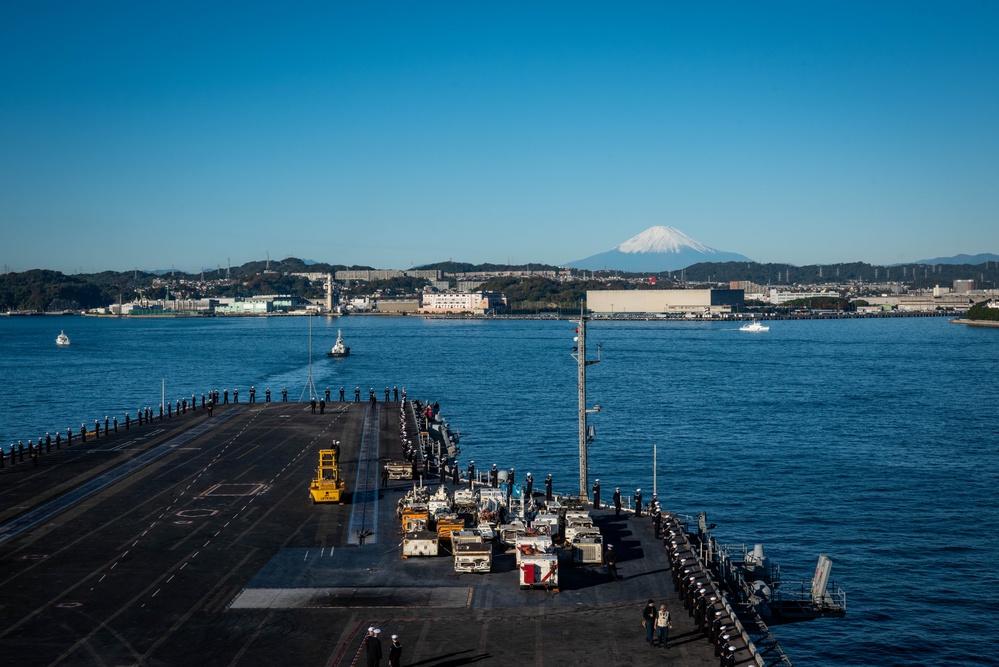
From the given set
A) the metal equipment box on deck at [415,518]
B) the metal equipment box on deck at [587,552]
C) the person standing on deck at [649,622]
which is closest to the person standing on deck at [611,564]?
the metal equipment box on deck at [587,552]

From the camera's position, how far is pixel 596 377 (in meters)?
Result: 144

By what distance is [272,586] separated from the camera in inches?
1209

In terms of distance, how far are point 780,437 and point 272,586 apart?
203ft

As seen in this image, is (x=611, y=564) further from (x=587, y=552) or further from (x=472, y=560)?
(x=472, y=560)

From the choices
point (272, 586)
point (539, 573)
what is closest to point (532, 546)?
point (539, 573)

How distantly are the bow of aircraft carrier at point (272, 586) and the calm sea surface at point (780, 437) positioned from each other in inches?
497

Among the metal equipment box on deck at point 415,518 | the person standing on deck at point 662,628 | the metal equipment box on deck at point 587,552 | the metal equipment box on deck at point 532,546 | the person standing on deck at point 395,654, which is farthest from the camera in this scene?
the metal equipment box on deck at point 415,518

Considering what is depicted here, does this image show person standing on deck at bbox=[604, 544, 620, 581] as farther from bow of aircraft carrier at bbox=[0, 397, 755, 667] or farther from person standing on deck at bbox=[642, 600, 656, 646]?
person standing on deck at bbox=[642, 600, 656, 646]

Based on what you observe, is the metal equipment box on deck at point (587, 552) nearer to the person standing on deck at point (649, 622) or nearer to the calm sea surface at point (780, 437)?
the person standing on deck at point (649, 622)

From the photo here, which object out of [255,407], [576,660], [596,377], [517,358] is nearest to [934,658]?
[576,660]

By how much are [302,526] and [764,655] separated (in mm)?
18947

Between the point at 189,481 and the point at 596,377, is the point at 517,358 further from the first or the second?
the point at 189,481

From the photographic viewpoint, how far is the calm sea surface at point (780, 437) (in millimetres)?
41938

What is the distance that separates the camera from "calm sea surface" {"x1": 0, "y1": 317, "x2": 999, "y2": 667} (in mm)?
41938
